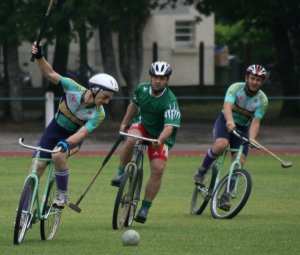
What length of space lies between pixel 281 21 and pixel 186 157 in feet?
31.7

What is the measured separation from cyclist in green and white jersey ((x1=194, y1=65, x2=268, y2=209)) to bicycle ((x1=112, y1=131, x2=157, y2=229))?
148 centimetres

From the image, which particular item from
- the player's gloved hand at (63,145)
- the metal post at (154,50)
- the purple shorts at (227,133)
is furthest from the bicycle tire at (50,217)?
the metal post at (154,50)

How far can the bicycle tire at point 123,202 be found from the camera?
13172 millimetres

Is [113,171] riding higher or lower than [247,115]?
lower

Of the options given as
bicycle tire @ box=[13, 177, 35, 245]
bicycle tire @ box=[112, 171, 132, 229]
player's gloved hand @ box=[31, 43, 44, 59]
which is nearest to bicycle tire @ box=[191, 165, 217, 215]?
bicycle tire @ box=[112, 171, 132, 229]

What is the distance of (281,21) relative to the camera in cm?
3425

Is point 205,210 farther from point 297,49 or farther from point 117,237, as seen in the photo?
point 297,49

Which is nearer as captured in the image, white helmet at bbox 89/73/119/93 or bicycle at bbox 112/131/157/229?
white helmet at bbox 89/73/119/93

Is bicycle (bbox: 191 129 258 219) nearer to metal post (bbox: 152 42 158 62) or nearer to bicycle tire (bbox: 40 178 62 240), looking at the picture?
bicycle tire (bbox: 40 178 62 240)

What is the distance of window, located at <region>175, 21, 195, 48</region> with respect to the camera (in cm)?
5175

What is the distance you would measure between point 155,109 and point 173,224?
1419mm

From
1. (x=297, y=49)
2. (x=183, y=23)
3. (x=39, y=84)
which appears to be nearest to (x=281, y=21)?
(x=297, y=49)

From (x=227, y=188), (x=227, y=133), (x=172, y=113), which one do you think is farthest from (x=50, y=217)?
(x=227, y=133)

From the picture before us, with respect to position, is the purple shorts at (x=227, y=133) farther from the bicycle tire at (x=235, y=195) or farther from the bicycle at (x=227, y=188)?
the bicycle tire at (x=235, y=195)
